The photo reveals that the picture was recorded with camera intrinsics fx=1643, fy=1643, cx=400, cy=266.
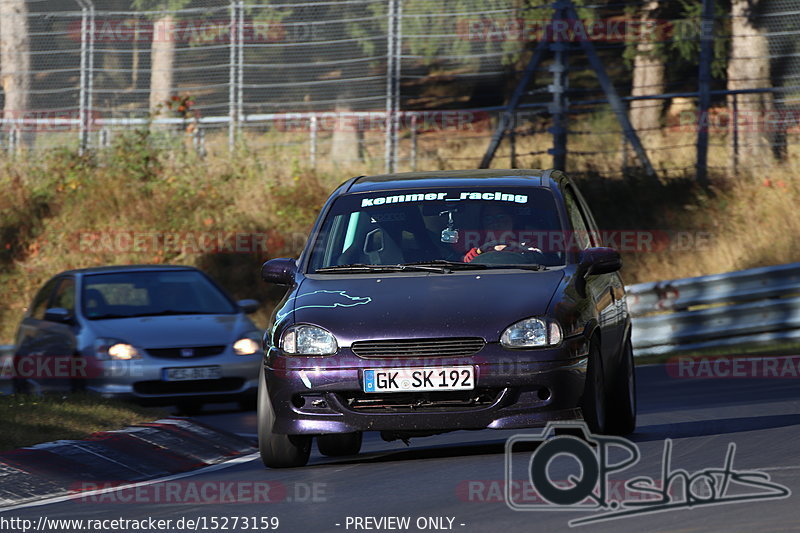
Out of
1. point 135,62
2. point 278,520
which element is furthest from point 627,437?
point 135,62

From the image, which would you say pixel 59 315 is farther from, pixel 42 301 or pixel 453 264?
pixel 453 264

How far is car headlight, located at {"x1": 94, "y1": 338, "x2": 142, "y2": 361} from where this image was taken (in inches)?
589

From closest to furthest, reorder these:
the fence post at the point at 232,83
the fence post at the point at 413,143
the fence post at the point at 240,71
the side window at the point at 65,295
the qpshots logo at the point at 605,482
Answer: the qpshots logo at the point at 605,482
the side window at the point at 65,295
the fence post at the point at 413,143
the fence post at the point at 240,71
the fence post at the point at 232,83

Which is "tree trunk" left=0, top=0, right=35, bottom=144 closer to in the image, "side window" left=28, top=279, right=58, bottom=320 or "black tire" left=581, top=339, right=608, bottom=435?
"side window" left=28, top=279, right=58, bottom=320

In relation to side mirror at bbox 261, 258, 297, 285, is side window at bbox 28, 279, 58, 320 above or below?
below

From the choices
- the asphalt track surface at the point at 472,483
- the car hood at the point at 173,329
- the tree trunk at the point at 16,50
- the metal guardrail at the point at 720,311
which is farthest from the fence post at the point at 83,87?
the asphalt track surface at the point at 472,483

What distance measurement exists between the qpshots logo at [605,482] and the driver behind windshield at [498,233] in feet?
3.87

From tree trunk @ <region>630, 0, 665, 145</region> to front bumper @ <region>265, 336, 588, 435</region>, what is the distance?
56.7 ft

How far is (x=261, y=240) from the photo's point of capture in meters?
25.8

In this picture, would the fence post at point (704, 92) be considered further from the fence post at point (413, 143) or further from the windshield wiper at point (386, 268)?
the windshield wiper at point (386, 268)

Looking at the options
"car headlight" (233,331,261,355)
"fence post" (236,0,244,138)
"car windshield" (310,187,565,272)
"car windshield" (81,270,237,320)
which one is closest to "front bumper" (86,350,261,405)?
"car headlight" (233,331,261,355)

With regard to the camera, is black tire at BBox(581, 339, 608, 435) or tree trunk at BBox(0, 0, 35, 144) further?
tree trunk at BBox(0, 0, 35, 144)

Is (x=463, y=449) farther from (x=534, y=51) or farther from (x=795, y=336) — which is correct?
(x=534, y=51)

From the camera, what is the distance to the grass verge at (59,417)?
10555mm
